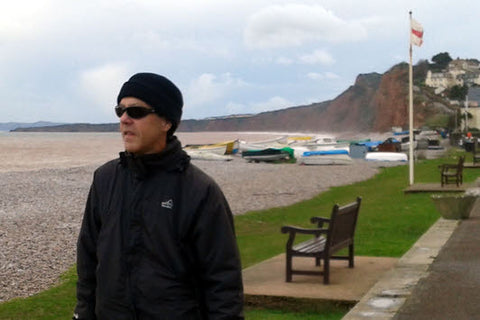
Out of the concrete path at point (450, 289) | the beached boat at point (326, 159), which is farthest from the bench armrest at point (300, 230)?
the beached boat at point (326, 159)

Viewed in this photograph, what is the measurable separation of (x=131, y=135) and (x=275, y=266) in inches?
261

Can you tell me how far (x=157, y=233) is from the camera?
3.44 m

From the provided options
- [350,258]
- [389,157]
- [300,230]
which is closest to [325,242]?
[300,230]

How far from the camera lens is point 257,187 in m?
30.9

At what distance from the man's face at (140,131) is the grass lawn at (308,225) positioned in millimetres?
4442

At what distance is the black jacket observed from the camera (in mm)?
3412

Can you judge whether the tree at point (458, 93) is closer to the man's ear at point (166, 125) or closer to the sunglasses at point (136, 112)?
the man's ear at point (166, 125)

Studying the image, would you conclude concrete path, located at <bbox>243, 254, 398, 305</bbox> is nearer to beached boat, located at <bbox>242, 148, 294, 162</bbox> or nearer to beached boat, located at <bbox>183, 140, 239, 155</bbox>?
beached boat, located at <bbox>242, 148, 294, 162</bbox>

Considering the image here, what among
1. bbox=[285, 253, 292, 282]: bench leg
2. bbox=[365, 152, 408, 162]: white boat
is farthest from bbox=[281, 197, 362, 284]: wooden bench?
bbox=[365, 152, 408, 162]: white boat

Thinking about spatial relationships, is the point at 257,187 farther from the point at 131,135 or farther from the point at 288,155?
the point at 288,155

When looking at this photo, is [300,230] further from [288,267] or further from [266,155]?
[266,155]

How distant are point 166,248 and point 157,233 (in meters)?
0.07

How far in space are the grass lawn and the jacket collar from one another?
4.40 m

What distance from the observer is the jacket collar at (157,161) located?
11.6 feet
